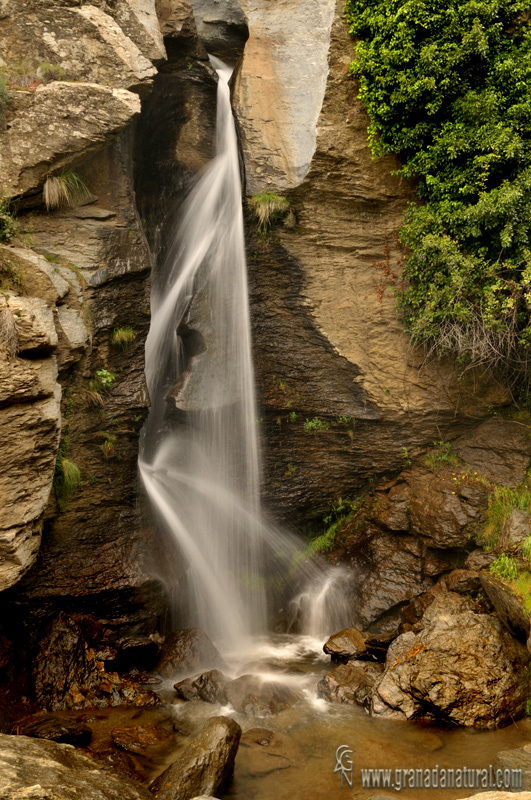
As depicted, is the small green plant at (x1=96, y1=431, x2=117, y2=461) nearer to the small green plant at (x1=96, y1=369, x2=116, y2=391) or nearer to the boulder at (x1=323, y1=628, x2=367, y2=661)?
the small green plant at (x1=96, y1=369, x2=116, y2=391)

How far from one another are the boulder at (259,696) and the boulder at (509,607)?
3.17 m

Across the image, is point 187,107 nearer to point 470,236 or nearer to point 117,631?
point 470,236

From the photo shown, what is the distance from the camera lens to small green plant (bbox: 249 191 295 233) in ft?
34.1

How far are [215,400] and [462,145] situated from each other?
6307 mm

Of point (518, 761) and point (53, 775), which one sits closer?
point (53, 775)

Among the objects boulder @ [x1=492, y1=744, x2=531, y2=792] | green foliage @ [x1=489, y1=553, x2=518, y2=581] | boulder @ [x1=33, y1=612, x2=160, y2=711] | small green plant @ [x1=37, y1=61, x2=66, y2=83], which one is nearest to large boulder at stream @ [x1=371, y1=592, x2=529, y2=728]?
green foliage @ [x1=489, y1=553, x2=518, y2=581]

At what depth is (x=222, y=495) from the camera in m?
11.1

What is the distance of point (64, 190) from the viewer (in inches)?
354

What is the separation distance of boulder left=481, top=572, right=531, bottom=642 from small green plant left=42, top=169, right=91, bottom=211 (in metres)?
9.02

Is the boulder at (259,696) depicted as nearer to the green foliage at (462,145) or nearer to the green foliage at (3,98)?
the green foliage at (462,145)

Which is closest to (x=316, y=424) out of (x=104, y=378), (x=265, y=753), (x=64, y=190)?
(x=104, y=378)

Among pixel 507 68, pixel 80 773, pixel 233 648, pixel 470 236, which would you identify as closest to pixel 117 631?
pixel 233 648

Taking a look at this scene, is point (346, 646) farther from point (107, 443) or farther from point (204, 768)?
point (107, 443)

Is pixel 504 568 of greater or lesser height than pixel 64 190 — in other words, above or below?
below
